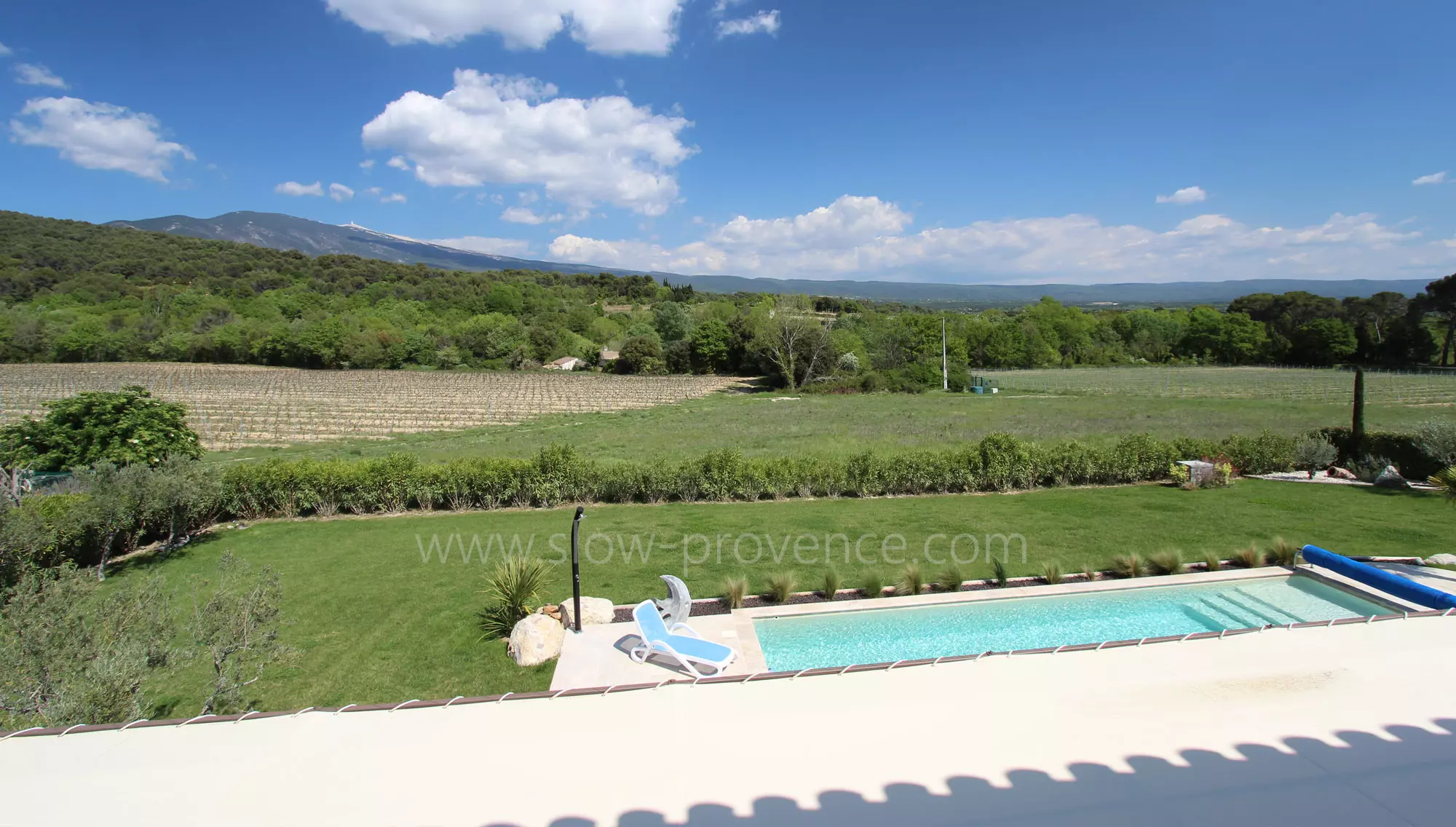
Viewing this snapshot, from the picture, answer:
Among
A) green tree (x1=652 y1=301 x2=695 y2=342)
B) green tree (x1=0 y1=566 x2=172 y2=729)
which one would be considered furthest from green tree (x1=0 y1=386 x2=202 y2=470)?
green tree (x1=652 y1=301 x2=695 y2=342)

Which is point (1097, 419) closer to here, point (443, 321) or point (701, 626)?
point (701, 626)

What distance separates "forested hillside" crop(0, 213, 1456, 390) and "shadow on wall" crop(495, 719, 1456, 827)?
40901 mm

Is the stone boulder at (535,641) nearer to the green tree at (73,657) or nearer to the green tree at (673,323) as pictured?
the green tree at (73,657)

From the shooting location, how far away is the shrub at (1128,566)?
8.32 m

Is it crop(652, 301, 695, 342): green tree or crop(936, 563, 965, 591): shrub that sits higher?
crop(652, 301, 695, 342): green tree

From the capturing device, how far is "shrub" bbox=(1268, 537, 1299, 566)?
8.62 m

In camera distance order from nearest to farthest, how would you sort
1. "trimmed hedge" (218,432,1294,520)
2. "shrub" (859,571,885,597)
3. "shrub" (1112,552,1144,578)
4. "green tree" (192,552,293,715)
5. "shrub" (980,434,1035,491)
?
"green tree" (192,552,293,715), "shrub" (859,571,885,597), "shrub" (1112,552,1144,578), "trimmed hedge" (218,432,1294,520), "shrub" (980,434,1035,491)

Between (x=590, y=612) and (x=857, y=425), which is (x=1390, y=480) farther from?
(x=590, y=612)

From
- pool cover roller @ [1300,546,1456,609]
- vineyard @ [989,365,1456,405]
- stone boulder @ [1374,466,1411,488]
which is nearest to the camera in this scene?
pool cover roller @ [1300,546,1456,609]

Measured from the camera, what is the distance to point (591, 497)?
13.0m

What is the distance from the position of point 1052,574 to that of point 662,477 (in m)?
7.28

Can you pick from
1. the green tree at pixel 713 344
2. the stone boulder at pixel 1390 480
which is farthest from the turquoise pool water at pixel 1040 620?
the green tree at pixel 713 344

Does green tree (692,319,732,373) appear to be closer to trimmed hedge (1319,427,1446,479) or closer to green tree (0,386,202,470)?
trimmed hedge (1319,427,1446,479)

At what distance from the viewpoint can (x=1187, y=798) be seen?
11.5 feet
